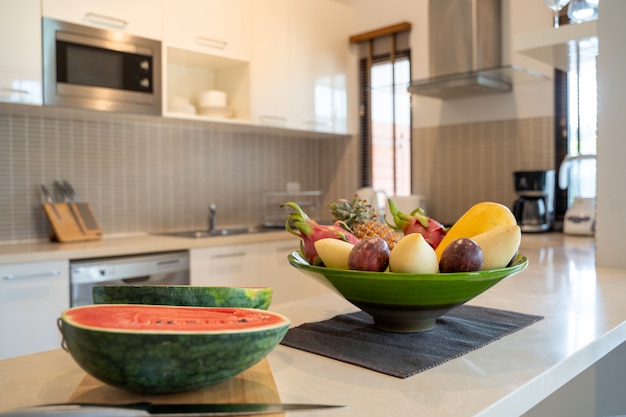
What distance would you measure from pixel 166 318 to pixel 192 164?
3.07m

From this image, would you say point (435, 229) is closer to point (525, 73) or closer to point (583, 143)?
point (525, 73)

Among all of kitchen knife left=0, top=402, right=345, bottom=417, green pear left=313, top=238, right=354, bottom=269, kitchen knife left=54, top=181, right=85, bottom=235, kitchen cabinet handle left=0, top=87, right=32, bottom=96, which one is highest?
kitchen cabinet handle left=0, top=87, right=32, bottom=96

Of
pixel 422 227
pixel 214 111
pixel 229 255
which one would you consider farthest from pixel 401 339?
pixel 214 111

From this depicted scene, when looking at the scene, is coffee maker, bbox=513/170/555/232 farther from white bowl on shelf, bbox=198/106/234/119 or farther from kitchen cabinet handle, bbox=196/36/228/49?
kitchen cabinet handle, bbox=196/36/228/49

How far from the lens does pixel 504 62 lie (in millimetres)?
3445

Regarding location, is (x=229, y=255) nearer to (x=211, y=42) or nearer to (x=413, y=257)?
(x=211, y=42)

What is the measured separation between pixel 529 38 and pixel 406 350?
5.41 feet

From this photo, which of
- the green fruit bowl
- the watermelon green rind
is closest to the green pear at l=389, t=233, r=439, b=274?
the green fruit bowl

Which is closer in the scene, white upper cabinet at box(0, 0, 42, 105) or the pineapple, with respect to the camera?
the pineapple

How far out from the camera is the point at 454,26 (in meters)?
3.37

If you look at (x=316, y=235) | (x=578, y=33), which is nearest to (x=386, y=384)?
(x=316, y=235)

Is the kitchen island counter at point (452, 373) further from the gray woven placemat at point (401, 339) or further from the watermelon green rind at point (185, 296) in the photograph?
the watermelon green rind at point (185, 296)

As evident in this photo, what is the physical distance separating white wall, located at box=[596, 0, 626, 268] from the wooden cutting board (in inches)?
58.6

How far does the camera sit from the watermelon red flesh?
624 mm
